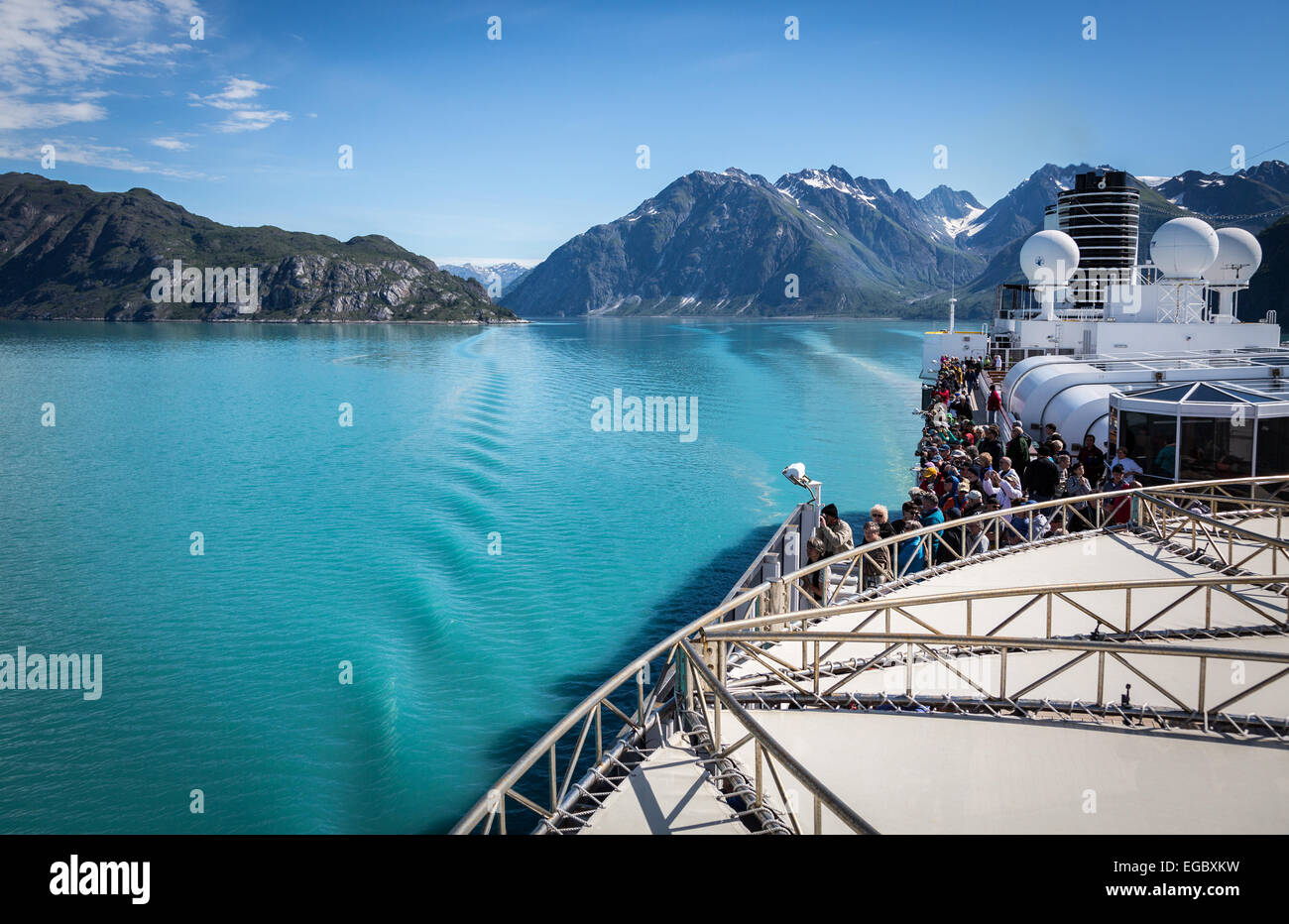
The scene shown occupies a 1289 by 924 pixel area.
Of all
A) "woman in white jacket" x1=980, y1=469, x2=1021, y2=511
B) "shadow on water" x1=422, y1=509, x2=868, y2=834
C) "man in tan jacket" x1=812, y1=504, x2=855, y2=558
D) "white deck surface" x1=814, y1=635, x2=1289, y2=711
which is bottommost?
"shadow on water" x1=422, y1=509, x2=868, y2=834

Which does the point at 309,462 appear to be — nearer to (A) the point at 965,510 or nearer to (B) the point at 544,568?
(B) the point at 544,568

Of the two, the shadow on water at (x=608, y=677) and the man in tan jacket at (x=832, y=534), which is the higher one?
the man in tan jacket at (x=832, y=534)

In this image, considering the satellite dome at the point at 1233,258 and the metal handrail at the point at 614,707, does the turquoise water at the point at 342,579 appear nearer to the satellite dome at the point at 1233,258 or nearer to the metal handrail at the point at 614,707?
the metal handrail at the point at 614,707

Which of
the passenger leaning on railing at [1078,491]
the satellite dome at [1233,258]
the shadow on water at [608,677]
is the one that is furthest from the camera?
the satellite dome at [1233,258]
